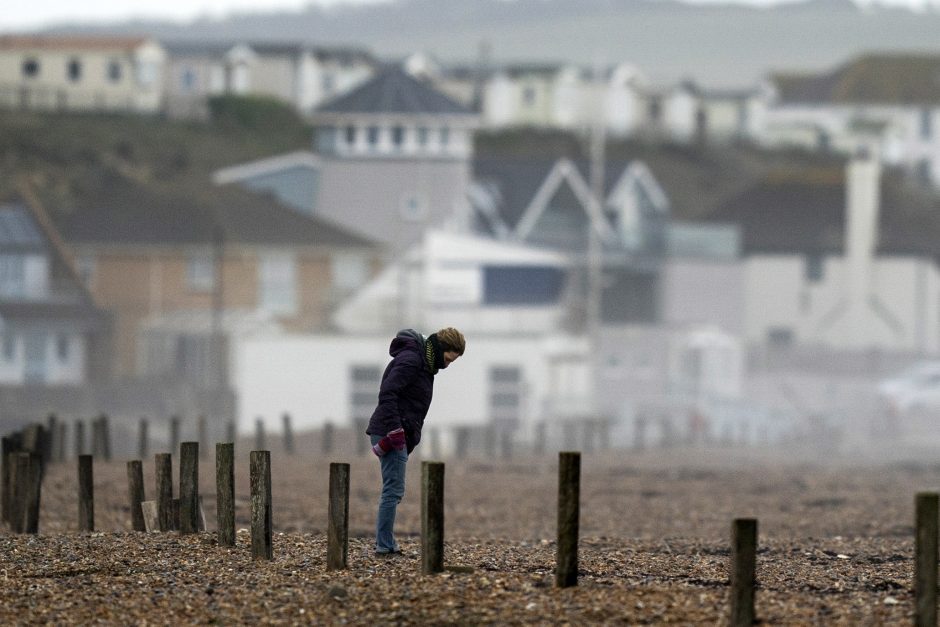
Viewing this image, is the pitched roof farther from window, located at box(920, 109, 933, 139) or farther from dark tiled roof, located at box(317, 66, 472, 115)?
window, located at box(920, 109, 933, 139)

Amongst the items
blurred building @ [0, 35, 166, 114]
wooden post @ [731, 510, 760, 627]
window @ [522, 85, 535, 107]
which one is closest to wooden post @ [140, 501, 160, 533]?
wooden post @ [731, 510, 760, 627]

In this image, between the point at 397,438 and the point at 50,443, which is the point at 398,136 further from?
the point at 397,438

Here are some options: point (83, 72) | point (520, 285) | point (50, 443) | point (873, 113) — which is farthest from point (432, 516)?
point (873, 113)

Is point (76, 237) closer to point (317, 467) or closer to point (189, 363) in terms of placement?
point (189, 363)

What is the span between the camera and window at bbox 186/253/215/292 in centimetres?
6800

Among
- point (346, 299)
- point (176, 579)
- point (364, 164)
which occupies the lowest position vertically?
point (176, 579)

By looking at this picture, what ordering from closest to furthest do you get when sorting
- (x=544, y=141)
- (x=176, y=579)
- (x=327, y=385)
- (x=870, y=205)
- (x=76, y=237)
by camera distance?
1. (x=176, y=579)
2. (x=327, y=385)
3. (x=76, y=237)
4. (x=870, y=205)
5. (x=544, y=141)

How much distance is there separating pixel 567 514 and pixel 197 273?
177ft

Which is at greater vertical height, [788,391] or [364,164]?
[364,164]

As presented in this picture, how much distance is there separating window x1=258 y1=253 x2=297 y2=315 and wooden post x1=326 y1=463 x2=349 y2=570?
2066 inches

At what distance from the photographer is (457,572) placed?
16.1 metres

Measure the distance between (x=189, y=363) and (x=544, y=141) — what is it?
54389 millimetres

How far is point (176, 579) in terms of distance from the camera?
16.1m

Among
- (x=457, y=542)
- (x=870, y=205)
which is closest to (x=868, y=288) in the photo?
(x=870, y=205)
